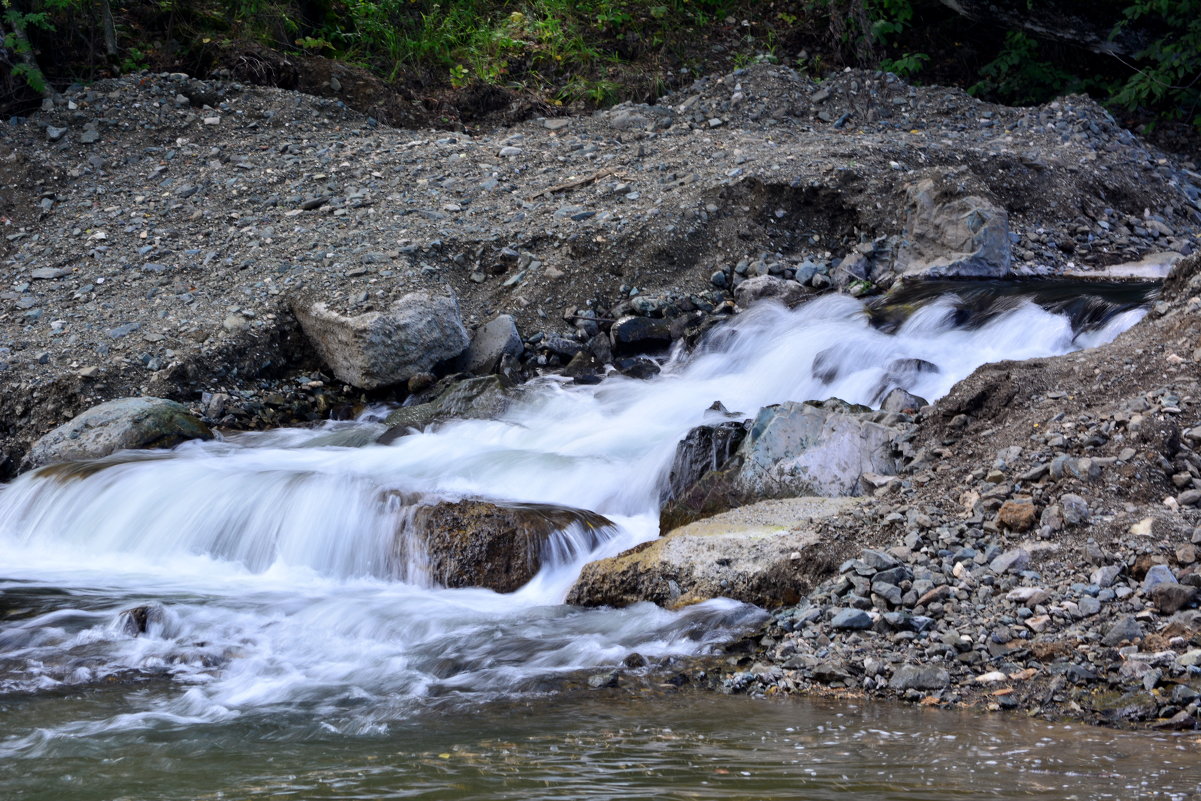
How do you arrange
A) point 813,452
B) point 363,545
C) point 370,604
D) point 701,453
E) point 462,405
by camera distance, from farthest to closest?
point 462,405 < point 701,453 < point 363,545 < point 813,452 < point 370,604

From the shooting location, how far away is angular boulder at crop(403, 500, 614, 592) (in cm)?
537

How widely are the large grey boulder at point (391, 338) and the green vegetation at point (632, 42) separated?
5268mm

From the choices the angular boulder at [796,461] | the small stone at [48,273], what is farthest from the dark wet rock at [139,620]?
the small stone at [48,273]

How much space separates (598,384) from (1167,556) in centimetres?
472

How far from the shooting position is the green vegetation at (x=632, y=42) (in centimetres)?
1155

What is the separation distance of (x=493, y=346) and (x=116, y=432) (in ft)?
8.85

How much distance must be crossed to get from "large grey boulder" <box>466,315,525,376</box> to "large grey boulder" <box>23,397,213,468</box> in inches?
79.9

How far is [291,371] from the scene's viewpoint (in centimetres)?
817

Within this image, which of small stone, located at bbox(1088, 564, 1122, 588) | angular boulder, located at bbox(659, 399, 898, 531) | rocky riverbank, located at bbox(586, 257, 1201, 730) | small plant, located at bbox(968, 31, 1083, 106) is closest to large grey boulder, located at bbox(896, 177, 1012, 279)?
rocky riverbank, located at bbox(586, 257, 1201, 730)

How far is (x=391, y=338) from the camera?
7777 mm

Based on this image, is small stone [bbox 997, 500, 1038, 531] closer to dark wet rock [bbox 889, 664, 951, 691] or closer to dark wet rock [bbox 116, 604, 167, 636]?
dark wet rock [bbox 889, 664, 951, 691]

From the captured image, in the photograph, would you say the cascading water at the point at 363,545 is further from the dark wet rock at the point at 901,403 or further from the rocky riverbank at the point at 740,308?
the dark wet rock at the point at 901,403

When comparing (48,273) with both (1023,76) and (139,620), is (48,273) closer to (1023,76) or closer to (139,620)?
(139,620)

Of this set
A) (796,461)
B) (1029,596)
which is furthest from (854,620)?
(796,461)
